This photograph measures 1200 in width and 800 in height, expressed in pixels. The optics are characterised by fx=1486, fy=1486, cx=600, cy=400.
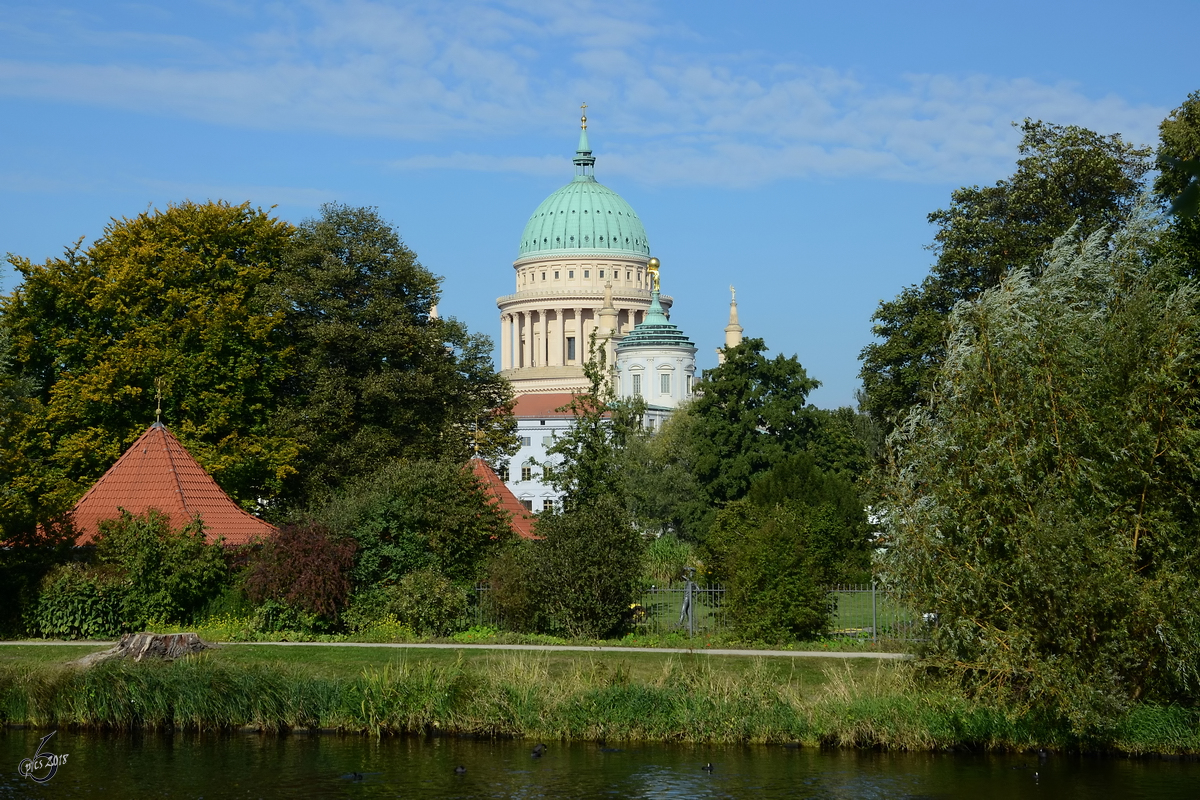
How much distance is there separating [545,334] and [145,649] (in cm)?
14363

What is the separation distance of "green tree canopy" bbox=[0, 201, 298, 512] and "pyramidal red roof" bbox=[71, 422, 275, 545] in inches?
244

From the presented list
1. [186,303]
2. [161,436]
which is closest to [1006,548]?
[161,436]

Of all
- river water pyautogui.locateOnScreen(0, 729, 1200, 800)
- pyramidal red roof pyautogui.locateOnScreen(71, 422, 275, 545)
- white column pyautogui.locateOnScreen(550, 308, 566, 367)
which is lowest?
river water pyautogui.locateOnScreen(0, 729, 1200, 800)

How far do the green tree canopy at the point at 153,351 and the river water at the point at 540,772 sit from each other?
20.9 metres

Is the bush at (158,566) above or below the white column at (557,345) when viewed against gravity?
below

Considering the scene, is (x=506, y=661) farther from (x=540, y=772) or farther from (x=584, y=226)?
(x=584, y=226)

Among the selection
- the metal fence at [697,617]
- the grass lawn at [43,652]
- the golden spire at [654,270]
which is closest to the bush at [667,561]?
the metal fence at [697,617]

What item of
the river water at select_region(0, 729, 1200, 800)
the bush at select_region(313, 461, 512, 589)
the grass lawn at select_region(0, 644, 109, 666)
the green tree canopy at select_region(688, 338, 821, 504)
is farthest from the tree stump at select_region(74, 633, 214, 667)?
the green tree canopy at select_region(688, 338, 821, 504)

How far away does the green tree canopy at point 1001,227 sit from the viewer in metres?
47.1

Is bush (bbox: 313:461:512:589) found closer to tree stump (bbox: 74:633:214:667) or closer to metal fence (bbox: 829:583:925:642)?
tree stump (bbox: 74:633:214:667)

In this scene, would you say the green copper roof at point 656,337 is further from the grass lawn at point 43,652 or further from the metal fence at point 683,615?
the grass lawn at point 43,652

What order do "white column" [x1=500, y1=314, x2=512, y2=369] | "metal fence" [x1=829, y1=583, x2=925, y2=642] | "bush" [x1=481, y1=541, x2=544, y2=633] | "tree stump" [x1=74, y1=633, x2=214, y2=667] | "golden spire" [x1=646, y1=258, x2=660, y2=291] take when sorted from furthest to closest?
"white column" [x1=500, y1=314, x2=512, y2=369]
"golden spire" [x1=646, y1=258, x2=660, y2=291]
"bush" [x1=481, y1=541, x2=544, y2=633]
"metal fence" [x1=829, y1=583, x2=925, y2=642]
"tree stump" [x1=74, y1=633, x2=214, y2=667]

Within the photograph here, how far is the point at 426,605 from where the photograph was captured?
1229 inches

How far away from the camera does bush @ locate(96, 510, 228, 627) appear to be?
3144 centimetres
